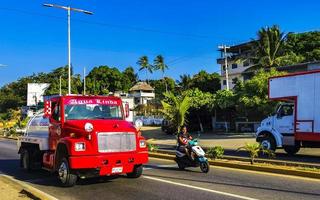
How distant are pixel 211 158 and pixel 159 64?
103933mm

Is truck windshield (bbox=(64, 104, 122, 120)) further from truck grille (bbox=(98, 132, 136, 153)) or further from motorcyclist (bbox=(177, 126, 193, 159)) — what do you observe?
motorcyclist (bbox=(177, 126, 193, 159))

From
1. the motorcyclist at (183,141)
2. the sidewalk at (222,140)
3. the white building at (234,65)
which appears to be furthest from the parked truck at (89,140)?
the white building at (234,65)

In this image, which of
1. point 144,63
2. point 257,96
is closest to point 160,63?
point 144,63

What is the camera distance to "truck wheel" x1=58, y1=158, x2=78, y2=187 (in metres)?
11.7

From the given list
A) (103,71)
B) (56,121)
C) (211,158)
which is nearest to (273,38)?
(211,158)

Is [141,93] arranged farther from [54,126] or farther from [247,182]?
[247,182]

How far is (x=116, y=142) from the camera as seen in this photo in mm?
11594

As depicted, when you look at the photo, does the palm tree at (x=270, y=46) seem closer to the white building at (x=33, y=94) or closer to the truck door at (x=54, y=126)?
the white building at (x=33, y=94)

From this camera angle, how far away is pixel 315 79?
63.0 ft

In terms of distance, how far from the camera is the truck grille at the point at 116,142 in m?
11.4

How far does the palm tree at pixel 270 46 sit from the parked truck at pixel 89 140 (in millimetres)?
41493

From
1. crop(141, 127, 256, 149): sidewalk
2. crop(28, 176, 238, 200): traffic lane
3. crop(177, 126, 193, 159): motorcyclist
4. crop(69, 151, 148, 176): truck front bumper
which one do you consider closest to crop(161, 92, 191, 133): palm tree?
crop(141, 127, 256, 149): sidewalk

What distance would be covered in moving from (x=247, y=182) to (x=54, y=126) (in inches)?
213

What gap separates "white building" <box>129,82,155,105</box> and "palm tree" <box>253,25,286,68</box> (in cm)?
6002
